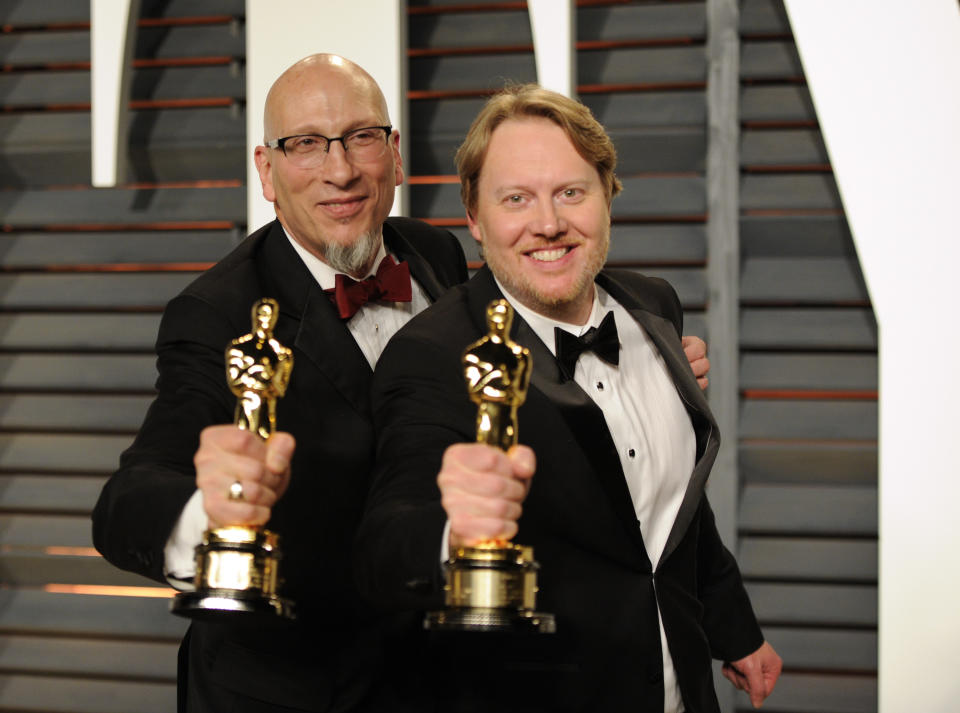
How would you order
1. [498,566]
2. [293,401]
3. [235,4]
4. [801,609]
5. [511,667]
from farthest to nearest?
[235,4] < [801,609] < [293,401] < [511,667] < [498,566]

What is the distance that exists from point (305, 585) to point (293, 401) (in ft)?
1.13

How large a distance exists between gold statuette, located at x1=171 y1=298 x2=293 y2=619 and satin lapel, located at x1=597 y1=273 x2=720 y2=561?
79cm

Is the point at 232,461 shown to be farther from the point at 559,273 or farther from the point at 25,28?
the point at 25,28

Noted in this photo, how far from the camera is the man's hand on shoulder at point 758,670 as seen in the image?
249 centimetres

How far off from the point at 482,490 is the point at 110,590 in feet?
10.9

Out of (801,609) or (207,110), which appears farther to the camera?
(207,110)

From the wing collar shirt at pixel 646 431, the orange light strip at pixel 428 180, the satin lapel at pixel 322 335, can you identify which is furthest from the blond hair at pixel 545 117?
the orange light strip at pixel 428 180

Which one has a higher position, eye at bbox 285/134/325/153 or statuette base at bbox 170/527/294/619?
eye at bbox 285/134/325/153

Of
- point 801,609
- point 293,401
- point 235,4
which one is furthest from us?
point 235,4

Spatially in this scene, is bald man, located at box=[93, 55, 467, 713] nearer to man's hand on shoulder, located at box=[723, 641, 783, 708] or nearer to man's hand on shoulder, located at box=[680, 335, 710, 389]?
man's hand on shoulder, located at box=[680, 335, 710, 389]

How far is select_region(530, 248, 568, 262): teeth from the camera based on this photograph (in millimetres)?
2047

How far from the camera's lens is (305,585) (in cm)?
216

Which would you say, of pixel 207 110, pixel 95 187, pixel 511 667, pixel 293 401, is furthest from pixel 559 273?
pixel 95 187

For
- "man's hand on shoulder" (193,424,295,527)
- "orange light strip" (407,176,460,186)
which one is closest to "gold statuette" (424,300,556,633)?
"man's hand on shoulder" (193,424,295,527)
